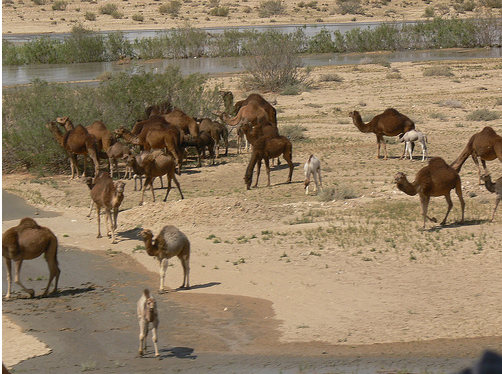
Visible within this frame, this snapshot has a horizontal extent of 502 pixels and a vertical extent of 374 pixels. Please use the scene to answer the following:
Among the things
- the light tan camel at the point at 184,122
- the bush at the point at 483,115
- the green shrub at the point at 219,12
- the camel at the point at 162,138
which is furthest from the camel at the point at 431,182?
the green shrub at the point at 219,12

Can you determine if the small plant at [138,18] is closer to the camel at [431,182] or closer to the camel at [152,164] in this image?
the camel at [152,164]

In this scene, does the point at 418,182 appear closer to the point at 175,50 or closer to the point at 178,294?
the point at 178,294

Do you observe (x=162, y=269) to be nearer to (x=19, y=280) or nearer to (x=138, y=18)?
(x=19, y=280)

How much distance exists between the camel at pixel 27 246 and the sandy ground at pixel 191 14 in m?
59.4

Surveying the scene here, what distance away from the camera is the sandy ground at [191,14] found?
2815 inches

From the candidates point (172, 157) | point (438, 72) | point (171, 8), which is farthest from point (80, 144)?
point (171, 8)

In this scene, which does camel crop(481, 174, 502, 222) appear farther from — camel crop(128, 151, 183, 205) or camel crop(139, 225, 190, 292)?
camel crop(128, 151, 183, 205)

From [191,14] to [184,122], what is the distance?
199 ft

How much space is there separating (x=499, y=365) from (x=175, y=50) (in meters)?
51.4

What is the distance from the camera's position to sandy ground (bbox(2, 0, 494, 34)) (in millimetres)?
71500

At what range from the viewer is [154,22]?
73.6m

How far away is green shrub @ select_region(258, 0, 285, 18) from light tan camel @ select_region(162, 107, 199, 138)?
5854 centimetres

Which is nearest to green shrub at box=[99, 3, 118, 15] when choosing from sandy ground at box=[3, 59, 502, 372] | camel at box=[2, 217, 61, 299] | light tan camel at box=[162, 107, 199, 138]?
sandy ground at box=[3, 59, 502, 372]

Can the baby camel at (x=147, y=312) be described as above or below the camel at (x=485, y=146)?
below
